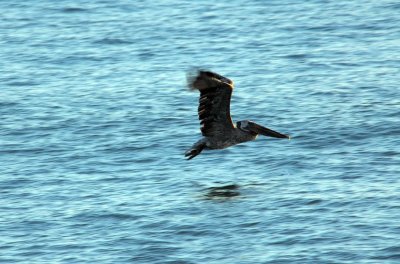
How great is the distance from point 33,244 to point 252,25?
1698cm

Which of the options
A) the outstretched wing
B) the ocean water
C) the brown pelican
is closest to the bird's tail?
the brown pelican

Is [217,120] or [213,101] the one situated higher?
[213,101]

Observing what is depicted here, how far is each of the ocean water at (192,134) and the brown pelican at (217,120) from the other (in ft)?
2.75

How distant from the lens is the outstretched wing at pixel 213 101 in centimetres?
1945

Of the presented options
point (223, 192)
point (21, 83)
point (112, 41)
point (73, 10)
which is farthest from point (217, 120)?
point (73, 10)

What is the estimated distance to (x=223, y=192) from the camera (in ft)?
69.0

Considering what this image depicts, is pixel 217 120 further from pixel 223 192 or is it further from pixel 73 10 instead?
pixel 73 10

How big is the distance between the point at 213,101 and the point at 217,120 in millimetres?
729

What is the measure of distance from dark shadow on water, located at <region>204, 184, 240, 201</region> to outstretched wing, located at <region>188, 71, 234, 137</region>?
1021 mm

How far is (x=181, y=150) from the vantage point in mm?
23781

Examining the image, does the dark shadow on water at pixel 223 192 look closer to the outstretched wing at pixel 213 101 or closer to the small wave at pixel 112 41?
the outstretched wing at pixel 213 101

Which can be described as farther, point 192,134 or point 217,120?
point 192,134

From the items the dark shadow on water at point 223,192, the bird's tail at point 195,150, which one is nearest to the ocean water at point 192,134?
the dark shadow on water at point 223,192

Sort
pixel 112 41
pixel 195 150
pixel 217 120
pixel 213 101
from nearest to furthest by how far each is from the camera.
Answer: pixel 213 101 → pixel 217 120 → pixel 195 150 → pixel 112 41
